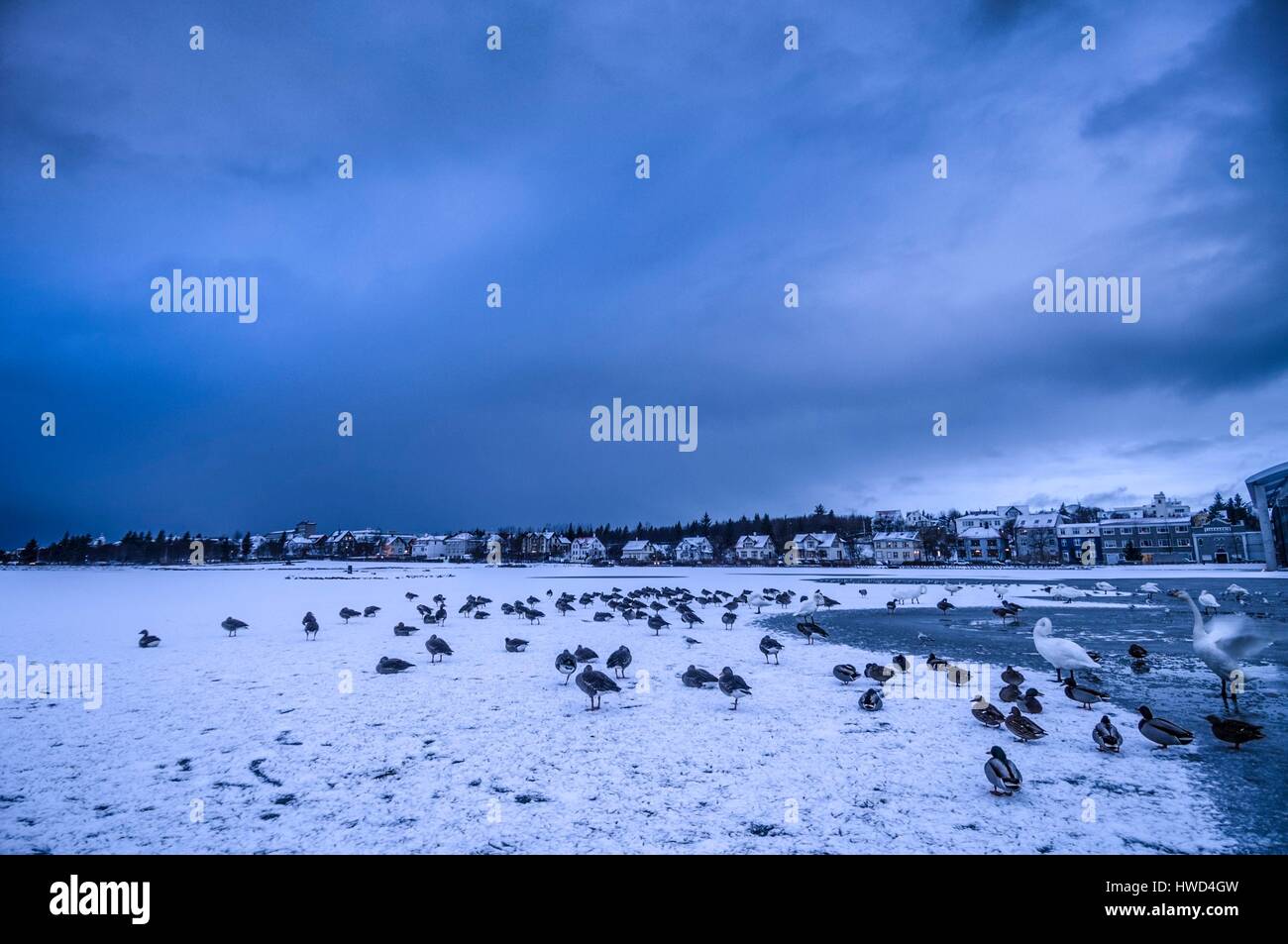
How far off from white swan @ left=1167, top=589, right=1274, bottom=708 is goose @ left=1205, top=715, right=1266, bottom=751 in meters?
2.30

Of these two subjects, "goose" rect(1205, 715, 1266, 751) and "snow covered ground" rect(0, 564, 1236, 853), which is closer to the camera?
"snow covered ground" rect(0, 564, 1236, 853)

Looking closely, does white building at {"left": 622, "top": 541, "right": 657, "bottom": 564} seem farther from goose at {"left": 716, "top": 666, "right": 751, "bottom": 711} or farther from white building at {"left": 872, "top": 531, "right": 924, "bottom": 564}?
goose at {"left": 716, "top": 666, "right": 751, "bottom": 711}

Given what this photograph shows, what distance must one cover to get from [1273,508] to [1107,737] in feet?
212

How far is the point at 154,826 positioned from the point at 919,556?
144m

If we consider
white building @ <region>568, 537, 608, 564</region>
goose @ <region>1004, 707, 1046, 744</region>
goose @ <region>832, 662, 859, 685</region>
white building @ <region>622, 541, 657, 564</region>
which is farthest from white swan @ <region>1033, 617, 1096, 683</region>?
white building @ <region>568, 537, 608, 564</region>

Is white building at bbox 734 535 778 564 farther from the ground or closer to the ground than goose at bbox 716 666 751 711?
closer to the ground

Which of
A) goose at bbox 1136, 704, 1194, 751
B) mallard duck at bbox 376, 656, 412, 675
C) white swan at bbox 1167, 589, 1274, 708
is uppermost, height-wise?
white swan at bbox 1167, 589, 1274, 708

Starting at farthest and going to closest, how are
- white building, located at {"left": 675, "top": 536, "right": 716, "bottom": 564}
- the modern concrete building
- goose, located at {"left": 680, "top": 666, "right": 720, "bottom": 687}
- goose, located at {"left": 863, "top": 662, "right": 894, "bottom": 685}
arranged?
white building, located at {"left": 675, "top": 536, "right": 716, "bottom": 564}
the modern concrete building
goose, located at {"left": 680, "top": 666, "right": 720, "bottom": 687}
goose, located at {"left": 863, "top": 662, "right": 894, "bottom": 685}

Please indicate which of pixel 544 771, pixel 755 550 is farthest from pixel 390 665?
pixel 755 550

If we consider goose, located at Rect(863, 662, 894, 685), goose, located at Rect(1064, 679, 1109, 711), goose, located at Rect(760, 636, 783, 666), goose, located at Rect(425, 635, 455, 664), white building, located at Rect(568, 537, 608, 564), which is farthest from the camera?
white building, located at Rect(568, 537, 608, 564)

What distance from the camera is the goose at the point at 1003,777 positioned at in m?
6.60

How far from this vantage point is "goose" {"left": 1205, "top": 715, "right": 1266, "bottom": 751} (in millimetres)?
7871
